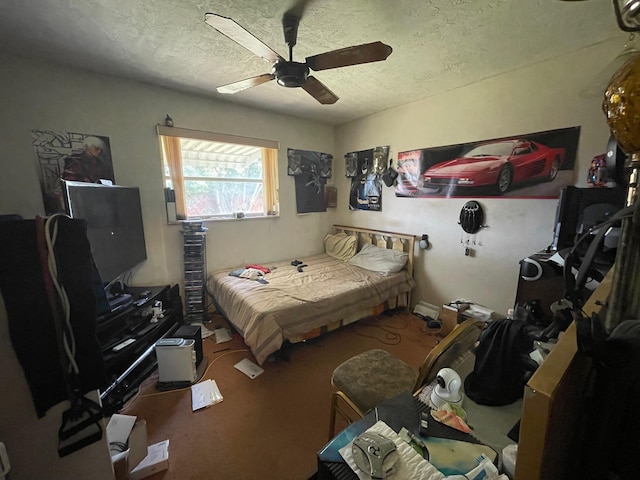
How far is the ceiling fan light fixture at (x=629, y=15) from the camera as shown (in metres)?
0.49

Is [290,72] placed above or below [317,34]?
below

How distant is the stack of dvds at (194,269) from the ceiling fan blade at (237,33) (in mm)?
1895

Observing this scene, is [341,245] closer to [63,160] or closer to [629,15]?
[63,160]

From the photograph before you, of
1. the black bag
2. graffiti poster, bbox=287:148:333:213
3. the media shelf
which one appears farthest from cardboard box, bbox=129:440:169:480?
graffiti poster, bbox=287:148:333:213

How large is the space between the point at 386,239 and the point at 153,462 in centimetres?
299

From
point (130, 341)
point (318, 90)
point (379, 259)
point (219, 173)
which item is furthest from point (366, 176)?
point (130, 341)

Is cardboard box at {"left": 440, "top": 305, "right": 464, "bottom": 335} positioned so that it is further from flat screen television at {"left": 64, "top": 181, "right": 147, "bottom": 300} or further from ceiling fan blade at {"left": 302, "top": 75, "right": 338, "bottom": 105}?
flat screen television at {"left": 64, "top": 181, "right": 147, "bottom": 300}

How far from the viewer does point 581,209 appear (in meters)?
1.47

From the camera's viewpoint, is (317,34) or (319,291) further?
(319,291)

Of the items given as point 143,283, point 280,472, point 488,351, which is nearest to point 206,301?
point 143,283

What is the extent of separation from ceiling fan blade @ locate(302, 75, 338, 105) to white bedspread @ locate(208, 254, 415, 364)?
1711 millimetres

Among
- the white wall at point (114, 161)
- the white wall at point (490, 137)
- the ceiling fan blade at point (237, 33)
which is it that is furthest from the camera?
the white wall at point (490, 137)

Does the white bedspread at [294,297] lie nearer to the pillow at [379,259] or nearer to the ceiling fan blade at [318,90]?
the pillow at [379,259]

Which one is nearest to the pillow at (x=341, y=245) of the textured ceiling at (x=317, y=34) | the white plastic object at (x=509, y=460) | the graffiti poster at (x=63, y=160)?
the textured ceiling at (x=317, y=34)
